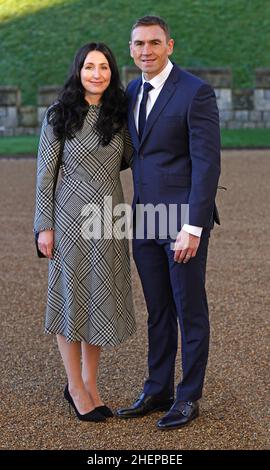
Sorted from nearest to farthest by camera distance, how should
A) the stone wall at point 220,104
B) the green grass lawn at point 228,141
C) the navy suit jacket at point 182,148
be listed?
the navy suit jacket at point 182,148
the green grass lawn at point 228,141
the stone wall at point 220,104

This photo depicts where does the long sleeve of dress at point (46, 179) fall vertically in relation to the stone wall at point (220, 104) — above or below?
above

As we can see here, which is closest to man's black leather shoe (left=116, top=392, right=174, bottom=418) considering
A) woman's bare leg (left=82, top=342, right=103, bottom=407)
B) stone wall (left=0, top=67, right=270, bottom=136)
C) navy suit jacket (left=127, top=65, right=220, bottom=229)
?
woman's bare leg (left=82, top=342, right=103, bottom=407)

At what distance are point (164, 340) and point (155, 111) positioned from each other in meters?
1.04

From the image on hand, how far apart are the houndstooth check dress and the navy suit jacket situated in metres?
0.17

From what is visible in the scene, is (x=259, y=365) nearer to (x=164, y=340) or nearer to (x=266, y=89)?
(x=164, y=340)

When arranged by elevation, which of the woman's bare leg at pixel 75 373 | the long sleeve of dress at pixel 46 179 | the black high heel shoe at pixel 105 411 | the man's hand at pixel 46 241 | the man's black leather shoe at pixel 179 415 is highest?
the long sleeve of dress at pixel 46 179

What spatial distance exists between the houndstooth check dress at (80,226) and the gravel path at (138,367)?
1.53ft

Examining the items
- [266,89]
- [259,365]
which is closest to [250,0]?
[266,89]

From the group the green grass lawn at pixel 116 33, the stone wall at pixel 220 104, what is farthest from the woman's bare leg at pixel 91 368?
the green grass lawn at pixel 116 33

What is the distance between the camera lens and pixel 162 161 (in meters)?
4.80

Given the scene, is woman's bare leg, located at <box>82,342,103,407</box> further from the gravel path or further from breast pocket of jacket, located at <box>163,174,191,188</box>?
breast pocket of jacket, located at <box>163,174,191,188</box>

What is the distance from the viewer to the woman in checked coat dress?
486cm

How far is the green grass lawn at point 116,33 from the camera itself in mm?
22406

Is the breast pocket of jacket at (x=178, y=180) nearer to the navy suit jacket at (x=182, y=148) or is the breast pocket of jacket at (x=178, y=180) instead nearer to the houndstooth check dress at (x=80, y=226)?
the navy suit jacket at (x=182, y=148)
